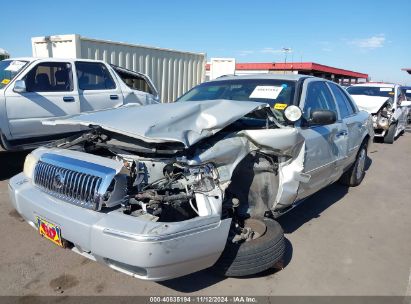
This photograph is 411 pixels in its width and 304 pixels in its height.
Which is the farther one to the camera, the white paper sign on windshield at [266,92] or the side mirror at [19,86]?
the side mirror at [19,86]

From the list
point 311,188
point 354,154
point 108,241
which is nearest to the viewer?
point 108,241

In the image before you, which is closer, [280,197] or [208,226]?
[208,226]

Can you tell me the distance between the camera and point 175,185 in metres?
2.67

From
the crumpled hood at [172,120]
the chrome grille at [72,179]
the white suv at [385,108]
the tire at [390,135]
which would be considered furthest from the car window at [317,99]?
the tire at [390,135]

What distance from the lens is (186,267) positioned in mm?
2422

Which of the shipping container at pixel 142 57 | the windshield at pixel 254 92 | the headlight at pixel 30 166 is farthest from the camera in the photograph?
the shipping container at pixel 142 57

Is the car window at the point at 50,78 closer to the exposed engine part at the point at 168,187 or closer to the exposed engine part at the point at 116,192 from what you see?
the exposed engine part at the point at 168,187

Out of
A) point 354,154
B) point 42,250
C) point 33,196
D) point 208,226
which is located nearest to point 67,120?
point 33,196

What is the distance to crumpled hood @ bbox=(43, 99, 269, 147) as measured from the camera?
2.62m

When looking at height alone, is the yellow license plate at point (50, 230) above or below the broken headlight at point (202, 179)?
below

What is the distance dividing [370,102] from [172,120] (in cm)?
958

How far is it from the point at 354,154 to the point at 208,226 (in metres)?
3.61

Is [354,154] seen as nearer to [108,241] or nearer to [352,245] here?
[352,245]

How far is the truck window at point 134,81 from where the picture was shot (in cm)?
738
